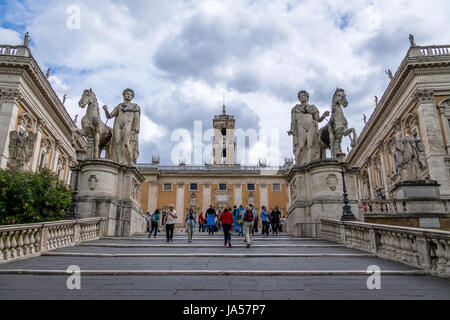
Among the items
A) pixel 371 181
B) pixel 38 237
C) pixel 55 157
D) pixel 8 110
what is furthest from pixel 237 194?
pixel 38 237

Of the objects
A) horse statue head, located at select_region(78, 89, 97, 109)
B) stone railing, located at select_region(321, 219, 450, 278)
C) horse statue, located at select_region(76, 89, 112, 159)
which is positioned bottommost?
stone railing, located at select_region(321, 219, 450, 278)

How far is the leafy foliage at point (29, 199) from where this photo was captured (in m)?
13.9

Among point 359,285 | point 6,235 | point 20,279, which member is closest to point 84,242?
point 6,235

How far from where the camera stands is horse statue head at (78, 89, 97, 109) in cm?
1406

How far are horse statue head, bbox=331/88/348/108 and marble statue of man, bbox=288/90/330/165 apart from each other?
602 mm

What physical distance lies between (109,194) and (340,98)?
1124 centimetres

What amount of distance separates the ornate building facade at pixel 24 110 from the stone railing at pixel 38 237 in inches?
380

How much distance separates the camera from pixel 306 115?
15102mm

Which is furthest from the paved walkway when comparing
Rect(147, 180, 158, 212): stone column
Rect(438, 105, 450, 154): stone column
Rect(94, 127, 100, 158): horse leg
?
Rect(147, 180, 158, 212): stone column

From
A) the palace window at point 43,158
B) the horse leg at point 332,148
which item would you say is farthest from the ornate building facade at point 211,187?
the horse leg at point 332,148

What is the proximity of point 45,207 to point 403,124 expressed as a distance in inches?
1148

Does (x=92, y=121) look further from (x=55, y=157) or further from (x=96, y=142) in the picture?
(x=55, y=157)

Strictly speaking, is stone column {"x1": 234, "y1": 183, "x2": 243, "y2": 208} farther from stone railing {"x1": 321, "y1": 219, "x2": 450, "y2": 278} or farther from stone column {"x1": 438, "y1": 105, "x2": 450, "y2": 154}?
stone railing {"x1": 321, "y1": 219, "x2": 450, "y2": 278}
